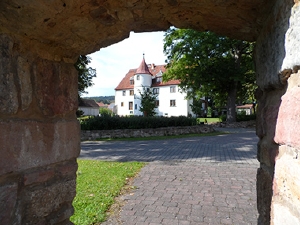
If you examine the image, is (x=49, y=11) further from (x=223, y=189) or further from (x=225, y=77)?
(x=225, y=77)

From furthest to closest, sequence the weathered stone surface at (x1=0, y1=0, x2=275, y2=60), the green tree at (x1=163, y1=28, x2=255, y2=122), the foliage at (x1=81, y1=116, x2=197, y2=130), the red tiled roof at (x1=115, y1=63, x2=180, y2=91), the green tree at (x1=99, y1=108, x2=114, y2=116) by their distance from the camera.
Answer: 1. the red tiled roof at (x1=115, y1=63, x2=180, y2=91)
2. the green tree at (x1=163, y1=28, x2=255, y2=122)
3. the green tree at (x1=99, y1=108, x2=114, y2=116)
4. the foliage at (x1=81, y1=116, x2=197, y2=130)
5. the weathered stone surface at (x1=0, y1=0, x2=275, y2=60)

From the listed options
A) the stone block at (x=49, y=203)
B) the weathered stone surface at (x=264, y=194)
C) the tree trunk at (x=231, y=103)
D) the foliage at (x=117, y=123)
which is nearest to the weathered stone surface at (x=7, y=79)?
the stone block at (x=49, y=203)

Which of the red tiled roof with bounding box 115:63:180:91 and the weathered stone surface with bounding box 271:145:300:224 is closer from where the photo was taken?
the weathered stone surface with bounding box 271:145:300:224

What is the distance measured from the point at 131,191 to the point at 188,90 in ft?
71.6

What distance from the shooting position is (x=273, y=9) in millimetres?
1394

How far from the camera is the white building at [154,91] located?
138ft

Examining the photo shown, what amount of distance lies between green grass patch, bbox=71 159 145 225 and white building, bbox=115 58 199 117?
31.9 metres

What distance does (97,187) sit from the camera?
4.84m

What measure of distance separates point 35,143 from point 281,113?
1539mm

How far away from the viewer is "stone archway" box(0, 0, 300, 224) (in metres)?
1.26

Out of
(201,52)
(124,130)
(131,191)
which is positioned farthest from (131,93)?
(131,191)

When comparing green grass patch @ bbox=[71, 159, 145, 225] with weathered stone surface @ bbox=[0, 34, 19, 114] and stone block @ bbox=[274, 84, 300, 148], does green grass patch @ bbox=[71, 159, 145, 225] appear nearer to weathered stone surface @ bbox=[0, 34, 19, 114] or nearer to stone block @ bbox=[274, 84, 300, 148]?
weathered stone surface @ bbox=[0, 34, 19, 114]

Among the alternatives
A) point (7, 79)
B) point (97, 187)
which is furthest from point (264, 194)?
point (97, 187)

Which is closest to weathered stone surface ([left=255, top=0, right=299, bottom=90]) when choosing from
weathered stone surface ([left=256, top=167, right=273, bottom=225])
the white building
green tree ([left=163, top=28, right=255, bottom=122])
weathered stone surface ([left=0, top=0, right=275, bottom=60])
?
weathered stone surface ([left=0, top=0, right=275, bottom=60])
